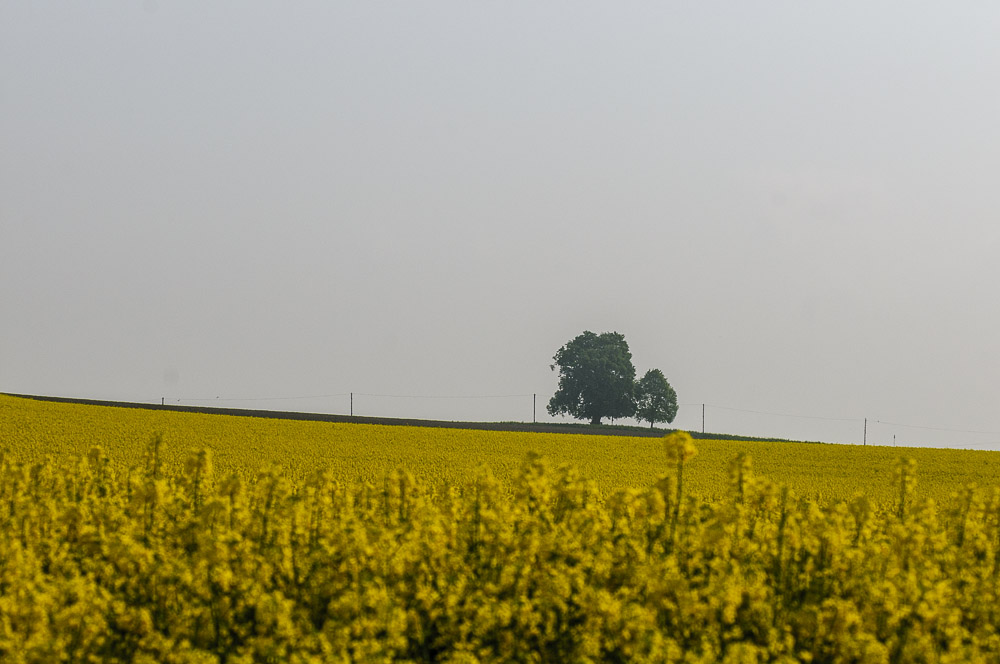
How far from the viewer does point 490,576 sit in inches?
327

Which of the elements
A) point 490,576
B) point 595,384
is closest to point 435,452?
point 490,576

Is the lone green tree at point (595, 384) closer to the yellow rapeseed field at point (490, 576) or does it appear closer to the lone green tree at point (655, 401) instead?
the lone green tree at point (655, 401)

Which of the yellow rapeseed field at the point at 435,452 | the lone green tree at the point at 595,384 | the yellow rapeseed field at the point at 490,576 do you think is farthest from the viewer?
the lone green tree at the point at 595,384

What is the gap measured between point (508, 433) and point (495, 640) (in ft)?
86.3

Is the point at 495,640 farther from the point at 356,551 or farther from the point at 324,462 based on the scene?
the point at 324,462

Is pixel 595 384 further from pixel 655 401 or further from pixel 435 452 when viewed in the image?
pixel 435 452

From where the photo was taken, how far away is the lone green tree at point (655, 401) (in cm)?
6688

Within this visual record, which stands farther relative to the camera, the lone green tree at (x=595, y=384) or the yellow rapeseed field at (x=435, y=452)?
the lone green tree at (x=595, y=384)

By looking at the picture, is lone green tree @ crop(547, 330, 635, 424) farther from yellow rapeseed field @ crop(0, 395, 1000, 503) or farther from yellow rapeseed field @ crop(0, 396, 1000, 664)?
yellow rapeseed field @ crop(0, 396, 1000, 664)

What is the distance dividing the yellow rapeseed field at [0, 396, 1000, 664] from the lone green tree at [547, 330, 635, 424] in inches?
2129

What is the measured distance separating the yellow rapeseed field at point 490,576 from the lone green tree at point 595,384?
54.1 m

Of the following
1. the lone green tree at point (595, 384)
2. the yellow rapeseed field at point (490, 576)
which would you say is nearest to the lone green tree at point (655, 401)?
the lone green tree at point (595, 384)

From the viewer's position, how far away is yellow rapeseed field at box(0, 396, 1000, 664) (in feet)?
21.9

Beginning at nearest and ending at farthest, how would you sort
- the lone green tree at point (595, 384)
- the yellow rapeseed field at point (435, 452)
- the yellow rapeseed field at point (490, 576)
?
the yellow rapeseed field at point (490, 576) < the yellow rapeseed field at point (435, 452) < the lone green tree at point (595, 384)
